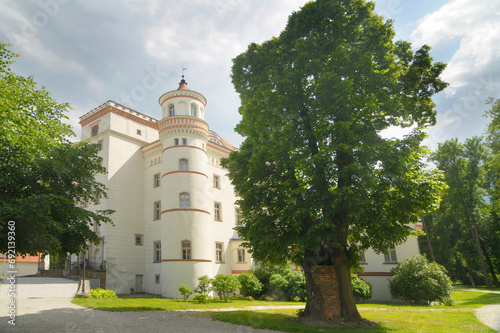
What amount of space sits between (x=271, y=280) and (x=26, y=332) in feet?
56.8

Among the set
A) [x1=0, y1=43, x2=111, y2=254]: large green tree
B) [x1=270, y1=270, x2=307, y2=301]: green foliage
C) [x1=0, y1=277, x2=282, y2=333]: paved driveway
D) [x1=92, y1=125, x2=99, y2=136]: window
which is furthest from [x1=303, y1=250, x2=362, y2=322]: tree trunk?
[x1=92, y1=125, x2=99, y2=136]: window

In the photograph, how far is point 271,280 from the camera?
23.8 m

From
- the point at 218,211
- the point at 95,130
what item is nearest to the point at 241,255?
the point at 218,211

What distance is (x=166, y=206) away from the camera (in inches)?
1007

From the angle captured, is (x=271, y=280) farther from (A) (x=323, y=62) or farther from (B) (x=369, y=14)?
(B) (x=369, y=14)

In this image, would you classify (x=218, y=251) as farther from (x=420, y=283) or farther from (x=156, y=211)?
(x=420, y=283)

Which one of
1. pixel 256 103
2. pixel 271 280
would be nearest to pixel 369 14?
pixel 256 103

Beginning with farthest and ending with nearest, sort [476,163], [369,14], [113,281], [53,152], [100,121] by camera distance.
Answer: [476,163], [100,121], [113,281], [369,14], [53,152]

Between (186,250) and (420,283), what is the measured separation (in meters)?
16.5

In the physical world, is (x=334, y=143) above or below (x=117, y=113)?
below

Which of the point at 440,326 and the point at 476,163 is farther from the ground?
the point at 476,163

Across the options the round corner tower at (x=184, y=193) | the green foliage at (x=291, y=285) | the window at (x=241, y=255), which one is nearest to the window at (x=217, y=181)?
the round corner tower at (x=184, y=193)

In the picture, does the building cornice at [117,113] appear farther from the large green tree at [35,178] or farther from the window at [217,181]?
the large green tree at [35,178]

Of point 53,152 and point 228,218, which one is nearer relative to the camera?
point 53,152
